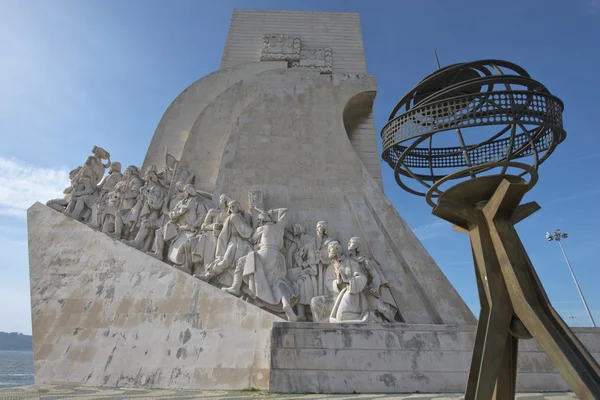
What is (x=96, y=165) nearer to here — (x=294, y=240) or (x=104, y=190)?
(x=104, y=190)

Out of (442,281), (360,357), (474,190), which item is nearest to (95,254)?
Result: (360,357)

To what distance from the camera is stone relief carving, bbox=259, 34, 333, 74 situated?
1166 cm

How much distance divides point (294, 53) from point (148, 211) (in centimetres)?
721

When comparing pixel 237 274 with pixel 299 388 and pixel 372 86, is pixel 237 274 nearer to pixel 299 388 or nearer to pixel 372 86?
pixel 299 388

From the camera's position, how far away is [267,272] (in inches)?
236

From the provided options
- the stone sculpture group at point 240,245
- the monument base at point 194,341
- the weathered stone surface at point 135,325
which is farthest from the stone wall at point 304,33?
the monument base at point 194,341

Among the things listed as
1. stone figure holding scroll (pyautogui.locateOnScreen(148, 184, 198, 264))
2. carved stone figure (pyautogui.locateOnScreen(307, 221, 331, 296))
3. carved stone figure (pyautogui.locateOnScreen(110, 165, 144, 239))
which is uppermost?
carved stone figure (pyautogui.locateOnScreen(110, 165, 144, 239))

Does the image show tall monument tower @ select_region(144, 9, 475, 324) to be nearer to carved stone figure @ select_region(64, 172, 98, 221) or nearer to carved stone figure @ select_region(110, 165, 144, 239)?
carved stone figure @ select_region(110, 165, 144, 239)

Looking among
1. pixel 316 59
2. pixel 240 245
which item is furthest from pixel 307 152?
pixel 316 59

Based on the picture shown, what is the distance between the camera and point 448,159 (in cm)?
534

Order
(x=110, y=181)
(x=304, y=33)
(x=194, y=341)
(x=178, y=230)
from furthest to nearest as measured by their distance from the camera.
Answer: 1. (x=304, y=33)
2. (x=110, y=181)
3. (x=178, y=230)
4. (x=194, y=341)

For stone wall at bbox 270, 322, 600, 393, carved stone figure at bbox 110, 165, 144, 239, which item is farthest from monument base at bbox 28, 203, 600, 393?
carved stone figure at bbox 110, 165, 144, 239

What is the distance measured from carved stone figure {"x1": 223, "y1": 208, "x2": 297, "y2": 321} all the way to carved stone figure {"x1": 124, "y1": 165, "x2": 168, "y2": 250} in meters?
2.29

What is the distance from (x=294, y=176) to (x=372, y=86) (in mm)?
3096
